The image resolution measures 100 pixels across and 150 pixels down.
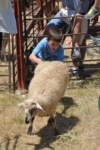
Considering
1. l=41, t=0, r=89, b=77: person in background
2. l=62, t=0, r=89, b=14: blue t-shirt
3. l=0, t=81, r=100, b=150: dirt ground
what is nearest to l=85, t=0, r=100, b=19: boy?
l=41, t=0, r=89, b=77: person in background

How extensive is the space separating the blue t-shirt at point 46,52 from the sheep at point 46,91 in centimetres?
36

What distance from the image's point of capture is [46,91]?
3.86 metres

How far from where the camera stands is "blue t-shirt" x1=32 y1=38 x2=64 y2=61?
4.71 meters

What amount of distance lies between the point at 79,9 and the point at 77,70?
96 centimetres

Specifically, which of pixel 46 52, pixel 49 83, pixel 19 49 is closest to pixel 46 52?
pixel 46 52

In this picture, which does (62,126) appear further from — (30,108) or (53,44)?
(53,44)

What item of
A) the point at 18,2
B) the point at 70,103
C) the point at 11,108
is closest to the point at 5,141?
the point at 11,108

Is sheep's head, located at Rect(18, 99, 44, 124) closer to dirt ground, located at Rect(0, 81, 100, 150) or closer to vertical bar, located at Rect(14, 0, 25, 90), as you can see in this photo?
dirt ground, located at Rect(0, 81, 100, 150)

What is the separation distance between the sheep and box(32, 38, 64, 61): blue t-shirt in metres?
0.36

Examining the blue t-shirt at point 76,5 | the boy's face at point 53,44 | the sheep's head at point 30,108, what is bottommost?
the sheep's head at point 30,108

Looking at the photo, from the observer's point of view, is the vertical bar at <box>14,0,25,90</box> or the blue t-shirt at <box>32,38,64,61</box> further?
the vertical bar at <box>14,0,25,90</box>

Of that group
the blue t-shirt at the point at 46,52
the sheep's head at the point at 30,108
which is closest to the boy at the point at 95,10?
the blue t-shirt at the point at 46,52

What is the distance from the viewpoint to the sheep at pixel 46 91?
11.4 feet

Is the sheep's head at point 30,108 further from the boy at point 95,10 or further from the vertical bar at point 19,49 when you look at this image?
the boy at point 95,10
